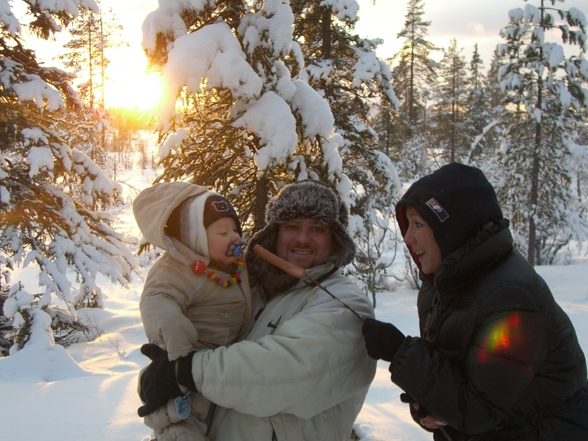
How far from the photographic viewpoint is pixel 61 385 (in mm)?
5355

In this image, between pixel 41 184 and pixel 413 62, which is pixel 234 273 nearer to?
pixel 41 184

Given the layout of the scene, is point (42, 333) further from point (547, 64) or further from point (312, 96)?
point (547, 64)

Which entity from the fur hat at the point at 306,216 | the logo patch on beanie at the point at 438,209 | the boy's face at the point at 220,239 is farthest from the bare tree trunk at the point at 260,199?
the logo patch on beanie at the point at 438,209

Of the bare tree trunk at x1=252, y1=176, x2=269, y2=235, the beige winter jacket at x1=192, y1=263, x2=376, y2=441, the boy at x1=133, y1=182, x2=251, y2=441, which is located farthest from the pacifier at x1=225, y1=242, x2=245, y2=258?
the bare tree trunk at x1=252, y1=176, x2=269, y2=235

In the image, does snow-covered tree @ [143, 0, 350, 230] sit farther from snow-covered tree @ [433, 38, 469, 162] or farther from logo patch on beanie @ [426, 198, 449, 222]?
snow-covered tree @ [433, 38, 469, 162]

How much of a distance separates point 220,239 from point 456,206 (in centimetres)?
127

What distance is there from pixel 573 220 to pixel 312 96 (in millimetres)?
19187

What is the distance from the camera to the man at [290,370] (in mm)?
1903

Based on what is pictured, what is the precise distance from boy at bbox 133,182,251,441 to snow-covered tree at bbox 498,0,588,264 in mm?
17033

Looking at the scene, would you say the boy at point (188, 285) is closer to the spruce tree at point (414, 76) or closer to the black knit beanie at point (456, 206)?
the black knit beanie at point (456, 206)

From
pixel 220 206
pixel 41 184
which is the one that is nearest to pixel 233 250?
pixel 220 206

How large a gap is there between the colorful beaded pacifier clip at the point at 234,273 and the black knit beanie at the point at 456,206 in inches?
41.0

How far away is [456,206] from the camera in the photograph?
6.88 ft

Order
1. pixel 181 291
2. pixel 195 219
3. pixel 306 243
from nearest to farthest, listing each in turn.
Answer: pixel 181 291 → pixel 195 219 → pixel 306 243
